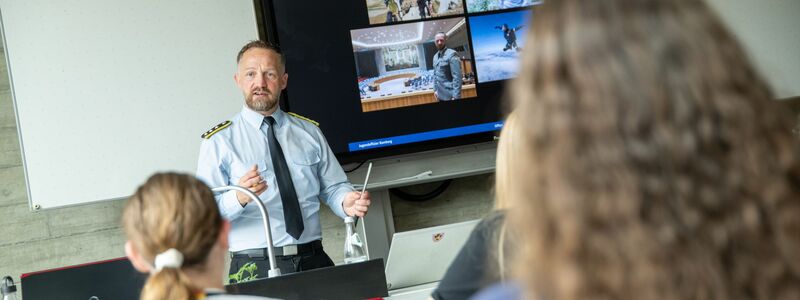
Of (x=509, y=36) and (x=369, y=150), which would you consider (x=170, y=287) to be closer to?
(x=369, y=150)

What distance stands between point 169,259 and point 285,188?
2.19m

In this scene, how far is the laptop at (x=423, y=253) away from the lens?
2766 millimetres

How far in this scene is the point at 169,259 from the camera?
142 cm

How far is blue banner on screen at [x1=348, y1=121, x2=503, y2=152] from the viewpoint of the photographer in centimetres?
452

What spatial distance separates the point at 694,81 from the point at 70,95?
3.95m

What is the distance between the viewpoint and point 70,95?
4203 millimetres

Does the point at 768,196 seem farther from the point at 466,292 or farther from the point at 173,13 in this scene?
the point at 173,13

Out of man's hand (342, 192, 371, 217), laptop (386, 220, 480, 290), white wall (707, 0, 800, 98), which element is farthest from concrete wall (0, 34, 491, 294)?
white wall (707, 0, 800, 98)

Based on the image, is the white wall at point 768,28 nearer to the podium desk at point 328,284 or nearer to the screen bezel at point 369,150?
the screen bezel at point 369,150

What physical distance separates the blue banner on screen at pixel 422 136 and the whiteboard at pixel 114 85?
0.67 meters

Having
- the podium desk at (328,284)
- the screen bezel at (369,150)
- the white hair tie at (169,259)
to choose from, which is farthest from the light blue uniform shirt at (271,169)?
the white hair tie at (169,259)

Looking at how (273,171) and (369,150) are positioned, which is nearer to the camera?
(273,171)

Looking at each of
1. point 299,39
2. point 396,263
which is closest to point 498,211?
point 396,263

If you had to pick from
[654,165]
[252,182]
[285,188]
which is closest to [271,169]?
[285,188]
